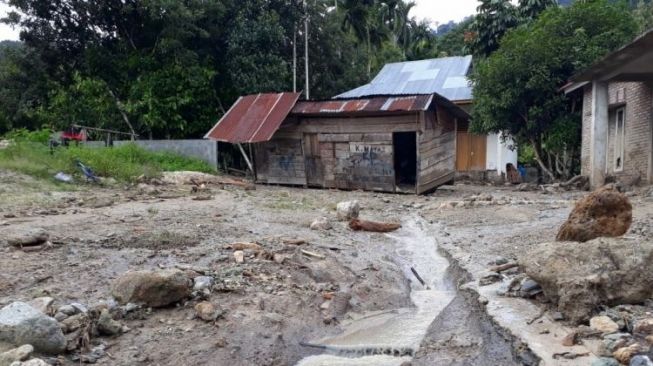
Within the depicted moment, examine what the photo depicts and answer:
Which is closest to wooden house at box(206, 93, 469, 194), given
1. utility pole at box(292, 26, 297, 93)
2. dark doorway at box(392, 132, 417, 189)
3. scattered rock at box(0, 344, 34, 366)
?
dark doorway at box(392, 132, 417, 189)

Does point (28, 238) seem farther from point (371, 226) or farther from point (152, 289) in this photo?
point (371, 226)

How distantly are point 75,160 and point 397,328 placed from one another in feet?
34.2

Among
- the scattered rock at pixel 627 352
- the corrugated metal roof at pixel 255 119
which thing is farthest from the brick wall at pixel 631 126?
the scattered rock at pixel 627 352

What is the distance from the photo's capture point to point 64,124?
786 inches

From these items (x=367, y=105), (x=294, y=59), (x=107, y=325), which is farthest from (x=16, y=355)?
(x=294, y=59)

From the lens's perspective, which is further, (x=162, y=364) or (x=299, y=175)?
(x=299, y=175)

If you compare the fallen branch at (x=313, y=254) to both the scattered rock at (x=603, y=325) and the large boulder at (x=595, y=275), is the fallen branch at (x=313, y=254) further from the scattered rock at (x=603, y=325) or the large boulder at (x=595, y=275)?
the scattered rock at (x=603, y=325)

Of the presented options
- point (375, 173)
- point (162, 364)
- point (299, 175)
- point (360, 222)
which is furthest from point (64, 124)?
point (162, 364)

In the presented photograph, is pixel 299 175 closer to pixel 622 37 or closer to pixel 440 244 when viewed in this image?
pixel 440 244

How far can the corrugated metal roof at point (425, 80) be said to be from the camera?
72.2 ft

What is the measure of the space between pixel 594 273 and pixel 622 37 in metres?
13.7

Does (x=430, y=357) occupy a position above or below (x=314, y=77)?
below

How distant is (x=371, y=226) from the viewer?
8930 millimetres

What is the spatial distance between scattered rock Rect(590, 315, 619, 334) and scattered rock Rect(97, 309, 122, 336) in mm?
3616
